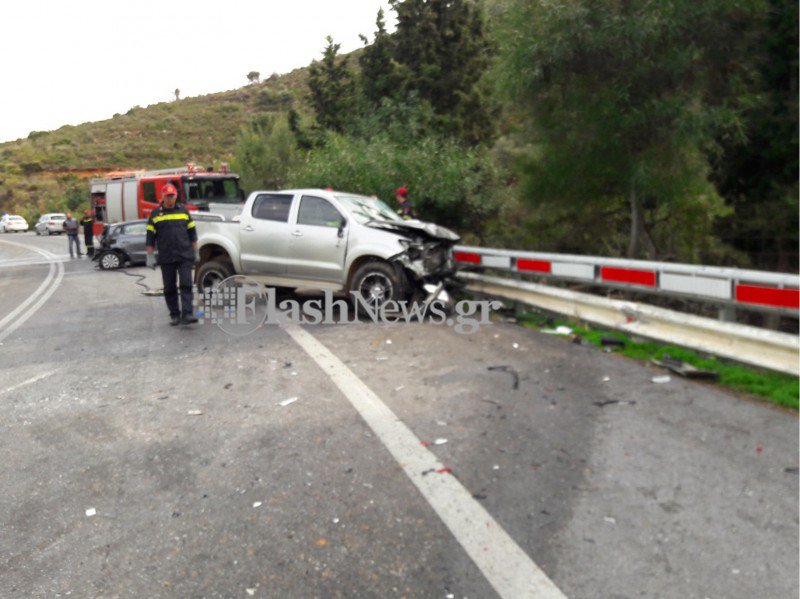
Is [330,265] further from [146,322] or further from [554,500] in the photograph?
[554,500]

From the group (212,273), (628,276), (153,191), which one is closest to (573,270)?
(628,276)

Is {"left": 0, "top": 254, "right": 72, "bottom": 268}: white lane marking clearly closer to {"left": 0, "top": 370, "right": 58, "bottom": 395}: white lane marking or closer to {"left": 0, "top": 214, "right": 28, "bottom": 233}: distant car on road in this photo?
{"left": 0, "top": 370, "right": 58, "bottom": 395}: white lane marking

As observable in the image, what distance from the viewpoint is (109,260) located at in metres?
21.8

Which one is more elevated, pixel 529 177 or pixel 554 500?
pixel 529 177

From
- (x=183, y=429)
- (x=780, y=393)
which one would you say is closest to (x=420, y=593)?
(x=183, y=429)

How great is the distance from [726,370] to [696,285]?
3.47 ft

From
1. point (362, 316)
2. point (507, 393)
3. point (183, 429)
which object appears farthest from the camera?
point (362, 316)

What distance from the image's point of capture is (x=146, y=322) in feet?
34.7

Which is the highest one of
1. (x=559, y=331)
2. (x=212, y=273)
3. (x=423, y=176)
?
(x=423, y=176)

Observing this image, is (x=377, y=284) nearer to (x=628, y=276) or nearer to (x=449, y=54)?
(x=628, y=276)

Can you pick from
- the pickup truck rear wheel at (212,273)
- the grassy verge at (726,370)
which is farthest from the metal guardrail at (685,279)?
the pickup truck rear wheel at (212,273)

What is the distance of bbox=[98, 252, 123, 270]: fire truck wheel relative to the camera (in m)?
21.8

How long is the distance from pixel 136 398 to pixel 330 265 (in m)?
4.53

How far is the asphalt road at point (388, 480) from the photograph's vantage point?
3.29m
